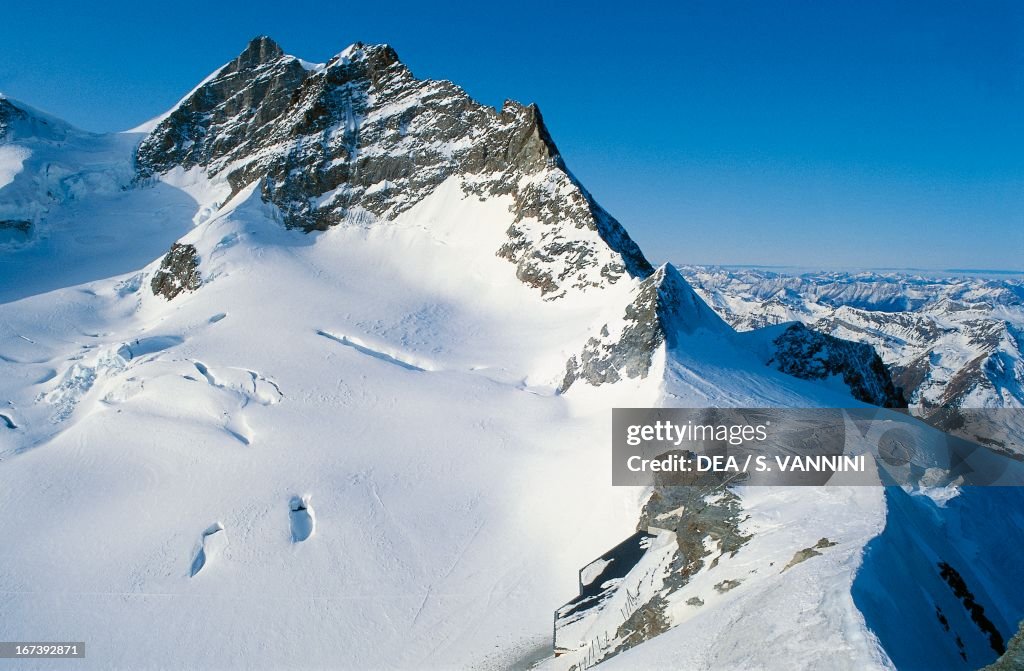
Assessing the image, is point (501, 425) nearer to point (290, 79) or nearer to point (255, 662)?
point (255, 662)

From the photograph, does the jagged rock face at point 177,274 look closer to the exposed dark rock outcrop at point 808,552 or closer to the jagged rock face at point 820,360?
the jagged rock face at point 820,360

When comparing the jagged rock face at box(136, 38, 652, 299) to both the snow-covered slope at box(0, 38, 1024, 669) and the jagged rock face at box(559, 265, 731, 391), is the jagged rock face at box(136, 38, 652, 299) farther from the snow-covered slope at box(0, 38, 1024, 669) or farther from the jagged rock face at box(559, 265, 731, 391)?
the jagged rock face at box(559, 265, 731, 391)

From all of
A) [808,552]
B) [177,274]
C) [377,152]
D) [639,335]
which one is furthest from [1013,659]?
[377,152]

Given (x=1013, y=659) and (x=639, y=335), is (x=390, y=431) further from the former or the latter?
(x=1013, y=659)

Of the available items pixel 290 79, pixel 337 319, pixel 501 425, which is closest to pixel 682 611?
pixel 501 425

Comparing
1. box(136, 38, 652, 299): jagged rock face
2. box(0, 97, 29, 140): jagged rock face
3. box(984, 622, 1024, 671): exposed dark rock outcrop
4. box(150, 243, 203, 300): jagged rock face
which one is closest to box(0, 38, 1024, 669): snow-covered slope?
box(150, 243, 203, 300): jagged rock face

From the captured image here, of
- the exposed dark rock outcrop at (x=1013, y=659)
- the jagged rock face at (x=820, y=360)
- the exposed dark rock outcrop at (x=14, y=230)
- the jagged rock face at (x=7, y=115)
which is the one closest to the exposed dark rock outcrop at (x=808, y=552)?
the exposed dark rock outcrop at (x=1013, y=659)
